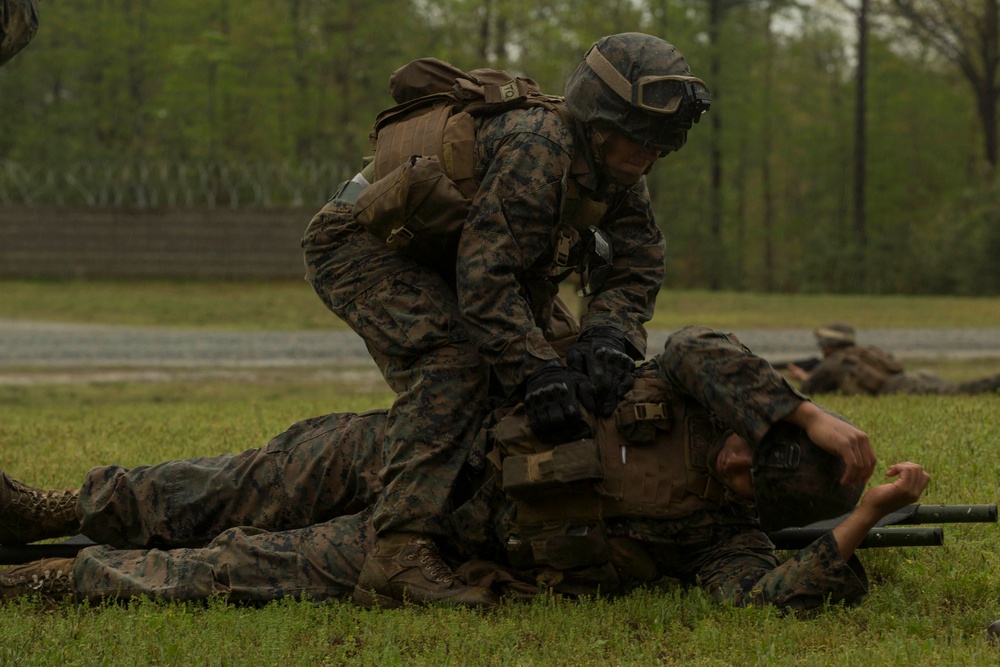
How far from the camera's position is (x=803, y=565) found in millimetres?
4250

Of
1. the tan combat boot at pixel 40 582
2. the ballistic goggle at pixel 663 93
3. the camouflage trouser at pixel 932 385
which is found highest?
the ballistic goggle at pixel 663 93

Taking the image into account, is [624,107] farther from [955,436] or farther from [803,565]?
[955,436]

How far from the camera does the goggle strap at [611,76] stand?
479 centimetres

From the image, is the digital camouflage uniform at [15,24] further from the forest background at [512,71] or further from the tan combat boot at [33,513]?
the forest background at [512,71]

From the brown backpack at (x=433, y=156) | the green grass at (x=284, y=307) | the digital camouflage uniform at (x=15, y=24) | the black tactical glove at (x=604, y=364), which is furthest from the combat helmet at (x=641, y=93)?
the green grass at (x=284, y=307)

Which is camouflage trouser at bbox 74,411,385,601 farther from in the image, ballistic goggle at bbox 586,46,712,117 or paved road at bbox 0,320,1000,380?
paved road at bbox 0,320,1000,380

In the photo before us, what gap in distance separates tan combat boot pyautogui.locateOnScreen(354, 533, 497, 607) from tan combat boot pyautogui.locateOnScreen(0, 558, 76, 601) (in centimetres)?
120

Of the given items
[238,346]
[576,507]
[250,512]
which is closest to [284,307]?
[238,346]

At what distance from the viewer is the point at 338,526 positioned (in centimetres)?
494

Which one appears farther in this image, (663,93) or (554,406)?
(663,93)

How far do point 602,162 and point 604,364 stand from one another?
873 mm

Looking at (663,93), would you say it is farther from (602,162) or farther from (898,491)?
(898,491)

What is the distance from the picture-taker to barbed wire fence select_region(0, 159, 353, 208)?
2902 cm

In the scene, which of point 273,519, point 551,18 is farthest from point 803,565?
point 551,18
